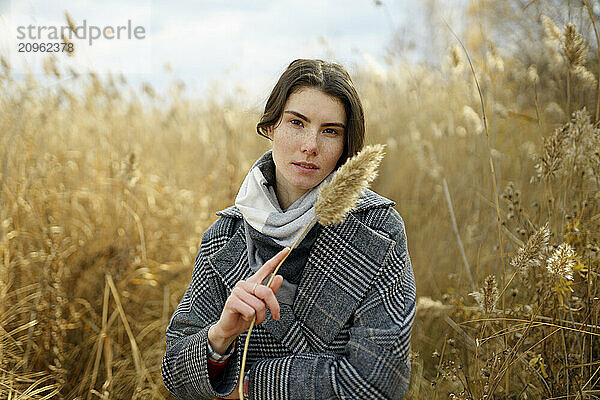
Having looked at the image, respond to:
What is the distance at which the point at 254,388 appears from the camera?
143cm

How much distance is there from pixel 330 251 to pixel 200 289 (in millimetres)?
418

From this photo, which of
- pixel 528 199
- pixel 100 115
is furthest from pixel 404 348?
pixel 100 115

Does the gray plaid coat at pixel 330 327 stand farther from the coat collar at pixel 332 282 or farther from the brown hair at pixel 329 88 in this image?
the brown hair at pixel 329 88

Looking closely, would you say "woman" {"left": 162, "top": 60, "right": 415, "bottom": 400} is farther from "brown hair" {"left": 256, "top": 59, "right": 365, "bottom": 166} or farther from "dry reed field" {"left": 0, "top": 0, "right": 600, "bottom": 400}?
"dry reed field" {"left": 0, "top": 0, "right": 600, "bottom": 400}

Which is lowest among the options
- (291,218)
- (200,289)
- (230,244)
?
(200,289)

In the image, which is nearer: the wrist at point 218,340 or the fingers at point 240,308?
the fingers at point 240,308

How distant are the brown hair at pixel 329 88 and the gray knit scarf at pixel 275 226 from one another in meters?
0.13

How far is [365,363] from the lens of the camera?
1.35 meters

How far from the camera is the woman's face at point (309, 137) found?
4.75 feet

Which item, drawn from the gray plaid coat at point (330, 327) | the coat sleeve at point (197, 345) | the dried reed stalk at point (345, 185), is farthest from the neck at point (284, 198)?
the dried reed stalk at point (345, 185)

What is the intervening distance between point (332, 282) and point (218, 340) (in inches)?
13.1

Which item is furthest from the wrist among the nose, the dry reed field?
the dry reed field

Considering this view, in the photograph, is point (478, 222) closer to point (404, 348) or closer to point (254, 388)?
point (404, 348)

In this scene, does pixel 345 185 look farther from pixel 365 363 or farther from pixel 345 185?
pixel 365 363
